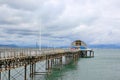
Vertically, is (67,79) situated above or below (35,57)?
below

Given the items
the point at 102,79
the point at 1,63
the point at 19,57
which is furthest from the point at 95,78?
the point at 1,63

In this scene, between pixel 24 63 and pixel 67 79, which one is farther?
pixel 67 79

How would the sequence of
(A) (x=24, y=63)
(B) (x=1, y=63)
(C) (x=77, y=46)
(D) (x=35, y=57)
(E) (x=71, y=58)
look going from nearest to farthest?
(B) (x=1, y=63), (A) (x=24, y=63), (D) (x=35, y=57), (E) (x=71, y=58), (C) (x=77, y=46)

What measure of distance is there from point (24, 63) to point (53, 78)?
1225cm

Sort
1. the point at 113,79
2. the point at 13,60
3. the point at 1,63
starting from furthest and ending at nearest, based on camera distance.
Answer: the point at 113,79
the point at 13,60
the point at 1,63

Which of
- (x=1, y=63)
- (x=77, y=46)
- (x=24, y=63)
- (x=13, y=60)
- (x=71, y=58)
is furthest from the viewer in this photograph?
(x=77, y=46)

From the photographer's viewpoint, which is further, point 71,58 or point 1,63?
point 71,58

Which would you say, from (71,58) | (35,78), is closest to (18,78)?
(35,78)

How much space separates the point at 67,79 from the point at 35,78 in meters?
5.98

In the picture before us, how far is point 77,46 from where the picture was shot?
5404 inches

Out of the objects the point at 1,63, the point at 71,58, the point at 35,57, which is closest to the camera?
the point at 1,63

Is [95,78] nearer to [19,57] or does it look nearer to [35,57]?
[35,57]

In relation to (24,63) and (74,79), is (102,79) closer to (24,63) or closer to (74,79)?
(74,79)

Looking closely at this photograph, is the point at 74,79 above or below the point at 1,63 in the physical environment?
below
